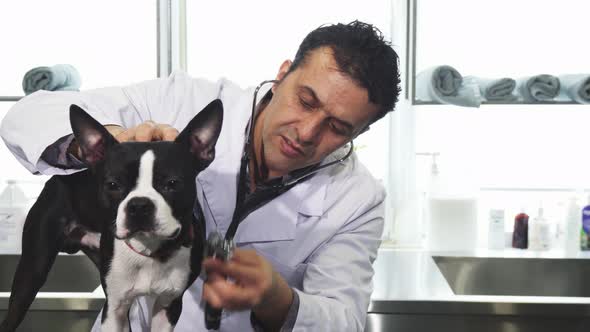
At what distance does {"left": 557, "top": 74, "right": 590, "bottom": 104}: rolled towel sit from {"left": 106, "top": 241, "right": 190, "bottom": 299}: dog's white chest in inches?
72.3

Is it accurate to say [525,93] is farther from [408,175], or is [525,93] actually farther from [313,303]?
[313,303]

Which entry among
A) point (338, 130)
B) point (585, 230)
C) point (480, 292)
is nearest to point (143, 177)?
point (338, 130)

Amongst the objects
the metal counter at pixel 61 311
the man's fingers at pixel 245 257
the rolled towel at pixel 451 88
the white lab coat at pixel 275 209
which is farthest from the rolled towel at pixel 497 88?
the man's fingers at pixel 245 257

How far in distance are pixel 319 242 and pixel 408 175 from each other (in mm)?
1154

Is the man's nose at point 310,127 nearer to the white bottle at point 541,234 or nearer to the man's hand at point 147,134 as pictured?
the man's hand at point 147,134

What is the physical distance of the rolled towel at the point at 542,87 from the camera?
7.53 ft

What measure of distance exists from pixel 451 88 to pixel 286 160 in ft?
4.20

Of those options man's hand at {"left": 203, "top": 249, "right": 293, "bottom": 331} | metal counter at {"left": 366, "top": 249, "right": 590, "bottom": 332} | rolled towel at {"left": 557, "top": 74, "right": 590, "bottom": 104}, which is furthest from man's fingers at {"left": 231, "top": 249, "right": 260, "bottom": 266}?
rolled towel at {"left": 557, "top": 74, "right": 590, "bottom": 104}

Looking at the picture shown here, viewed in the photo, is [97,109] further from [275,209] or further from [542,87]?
[542,87]

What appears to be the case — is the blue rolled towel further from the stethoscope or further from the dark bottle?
the dark bottle

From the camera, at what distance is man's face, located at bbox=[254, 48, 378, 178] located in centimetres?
112

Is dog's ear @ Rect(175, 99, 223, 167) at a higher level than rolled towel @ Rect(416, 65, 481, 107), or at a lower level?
lower

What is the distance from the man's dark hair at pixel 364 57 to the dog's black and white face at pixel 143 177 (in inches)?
13.1

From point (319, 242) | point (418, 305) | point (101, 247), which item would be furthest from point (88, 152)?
point (418, 305)
